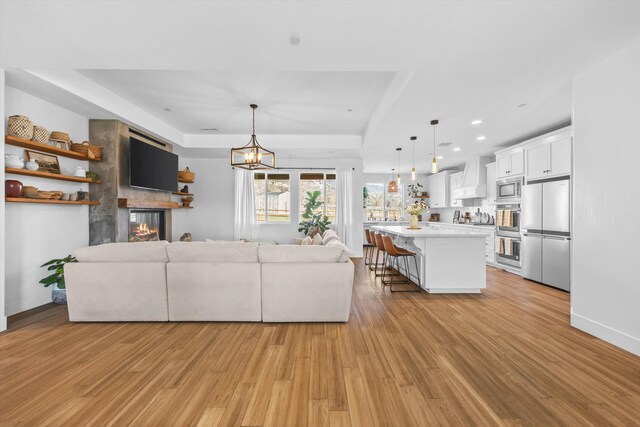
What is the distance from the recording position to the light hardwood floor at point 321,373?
159 centimetres

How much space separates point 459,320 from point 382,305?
2.81ft

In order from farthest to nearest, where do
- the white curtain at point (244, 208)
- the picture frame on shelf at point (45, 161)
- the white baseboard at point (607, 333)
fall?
the white curtain at point (244, 208) < the picture frame on shelf at point (45, 161) < the white baseboard at point (607, 333)

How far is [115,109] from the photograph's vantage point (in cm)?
391

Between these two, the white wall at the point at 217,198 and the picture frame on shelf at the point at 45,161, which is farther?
the white wall at the point at 217,198

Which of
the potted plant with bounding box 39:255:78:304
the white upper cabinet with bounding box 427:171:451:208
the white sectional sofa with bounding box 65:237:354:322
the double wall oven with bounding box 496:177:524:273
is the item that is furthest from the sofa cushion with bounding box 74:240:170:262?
the white upper cabinet with bounding box 427:171:451:208

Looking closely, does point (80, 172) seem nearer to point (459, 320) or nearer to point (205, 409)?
point (205, 409)

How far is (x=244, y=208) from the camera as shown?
7.05 m

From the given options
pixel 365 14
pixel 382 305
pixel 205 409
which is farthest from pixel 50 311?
pixel 365 14

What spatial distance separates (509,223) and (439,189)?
3.64m

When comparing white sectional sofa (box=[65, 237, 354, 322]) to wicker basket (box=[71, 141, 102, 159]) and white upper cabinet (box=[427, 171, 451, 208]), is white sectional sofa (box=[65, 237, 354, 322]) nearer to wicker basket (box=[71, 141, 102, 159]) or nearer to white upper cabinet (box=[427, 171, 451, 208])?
wicker basket (box=[71, 141, 102, 159])

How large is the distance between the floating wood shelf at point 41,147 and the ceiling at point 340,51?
2.35 ft

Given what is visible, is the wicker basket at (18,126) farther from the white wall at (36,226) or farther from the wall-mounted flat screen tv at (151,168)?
the wall-mounted flat screen tv at (151,168)

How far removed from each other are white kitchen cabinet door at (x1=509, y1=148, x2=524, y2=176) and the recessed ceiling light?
15.4 ft

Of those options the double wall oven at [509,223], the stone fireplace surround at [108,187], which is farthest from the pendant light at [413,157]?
the stone fireplace surround at [108,187]
